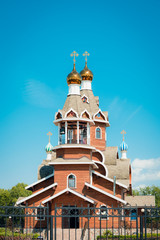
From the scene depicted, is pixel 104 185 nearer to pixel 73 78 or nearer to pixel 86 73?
pixel 73 78

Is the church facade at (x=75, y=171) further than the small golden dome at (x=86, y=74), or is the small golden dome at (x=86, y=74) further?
the small golden dome at (x=86, y=74)

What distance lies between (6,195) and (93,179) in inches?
660

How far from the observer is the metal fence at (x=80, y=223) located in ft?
26.5

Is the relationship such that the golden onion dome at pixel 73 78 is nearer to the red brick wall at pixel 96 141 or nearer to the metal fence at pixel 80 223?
the red brick wall at pixel 96 141

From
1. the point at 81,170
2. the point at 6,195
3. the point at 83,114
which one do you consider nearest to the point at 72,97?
the point at 83,114

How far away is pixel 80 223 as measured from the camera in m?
17.2

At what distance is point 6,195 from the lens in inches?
1346

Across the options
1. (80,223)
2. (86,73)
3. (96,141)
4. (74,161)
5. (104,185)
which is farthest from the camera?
(86,73)

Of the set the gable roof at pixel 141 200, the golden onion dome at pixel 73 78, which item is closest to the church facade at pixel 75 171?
the golden onion dome at pixel 73 78

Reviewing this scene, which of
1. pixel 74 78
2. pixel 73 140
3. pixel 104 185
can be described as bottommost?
pixel 104 185

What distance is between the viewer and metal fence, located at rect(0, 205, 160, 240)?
8.09 metres

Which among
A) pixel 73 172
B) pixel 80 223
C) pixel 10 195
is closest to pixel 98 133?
pixel 73 172

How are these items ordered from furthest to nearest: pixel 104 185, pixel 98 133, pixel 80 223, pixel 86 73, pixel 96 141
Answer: pixel 86 73 < pixel 98 133 < pixel 96 141 < pixel 104 185 < pixel 80 223

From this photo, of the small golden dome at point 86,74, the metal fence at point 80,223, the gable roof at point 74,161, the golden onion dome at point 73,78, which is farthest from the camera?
the small golden dome at point 86,74
